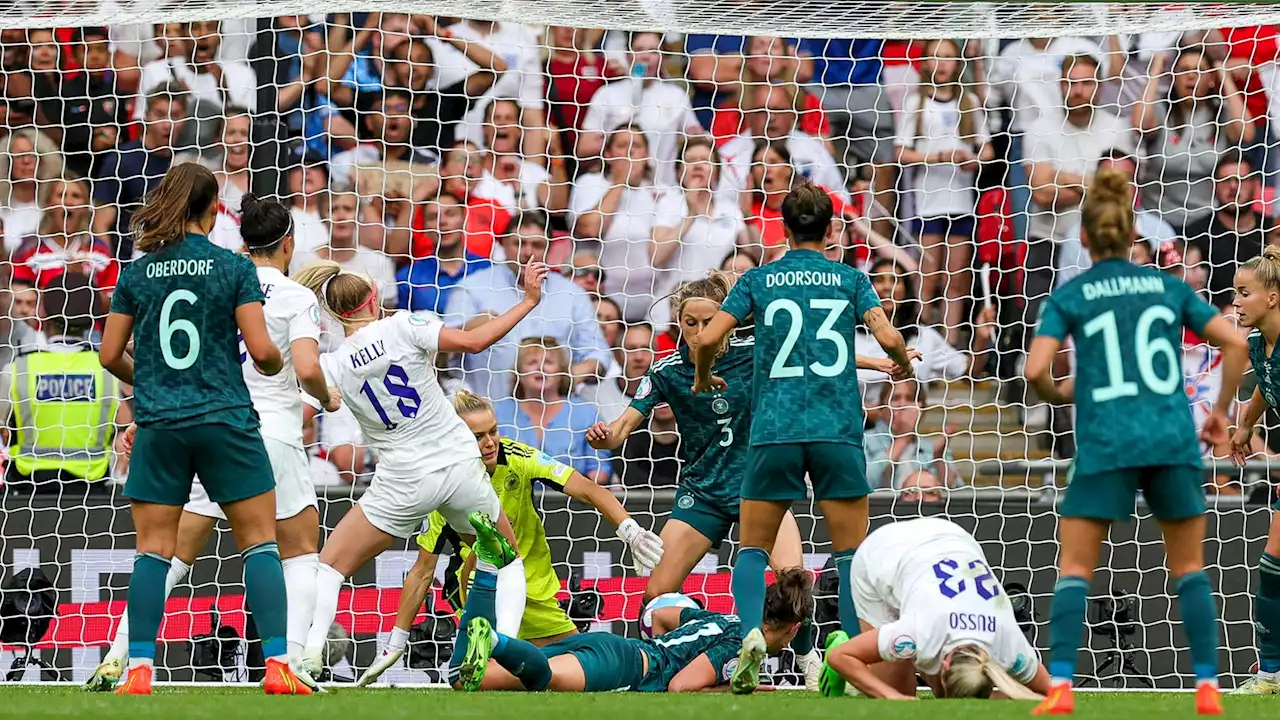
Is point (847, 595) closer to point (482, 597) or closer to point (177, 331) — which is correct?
point (482, 597)

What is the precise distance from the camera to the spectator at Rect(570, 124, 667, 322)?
9188 millimetres

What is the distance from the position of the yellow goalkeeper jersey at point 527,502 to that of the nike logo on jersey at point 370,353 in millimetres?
891

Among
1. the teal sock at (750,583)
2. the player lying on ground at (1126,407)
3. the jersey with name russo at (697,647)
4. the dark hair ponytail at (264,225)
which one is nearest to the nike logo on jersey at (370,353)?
the dark hair ponytail at (264,225)

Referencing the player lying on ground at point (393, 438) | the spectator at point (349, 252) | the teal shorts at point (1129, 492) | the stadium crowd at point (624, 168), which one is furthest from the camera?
the spectator at point (349, 252)

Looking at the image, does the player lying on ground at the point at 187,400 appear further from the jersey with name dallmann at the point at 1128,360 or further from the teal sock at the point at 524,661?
the jersey with name dallmann at the point at 1128,360

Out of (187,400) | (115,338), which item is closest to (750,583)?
(187,400)

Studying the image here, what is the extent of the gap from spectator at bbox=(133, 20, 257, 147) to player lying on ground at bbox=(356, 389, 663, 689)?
121 inches

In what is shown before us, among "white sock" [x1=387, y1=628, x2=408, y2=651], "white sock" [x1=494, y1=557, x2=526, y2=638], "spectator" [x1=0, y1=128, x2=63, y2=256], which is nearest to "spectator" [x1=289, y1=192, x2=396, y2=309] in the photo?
"spectator" [x1=0, y1=128, x2=63, y2=256]

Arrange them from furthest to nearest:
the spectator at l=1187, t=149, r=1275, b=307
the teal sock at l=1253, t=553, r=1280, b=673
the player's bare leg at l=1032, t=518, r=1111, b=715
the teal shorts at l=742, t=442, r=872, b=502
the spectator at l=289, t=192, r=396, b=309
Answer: the spectator at l=289, t=192, r=396, b=309 < the spectator at l=1187, t=149, r=1275, b=307 < the teal sock at l=1253, t=553, r=1280, b=673 < the teal shorts at l=742, t=442, r=872, b=502 < the player's bare leg at l=1032, t=518, r=1111, b=715

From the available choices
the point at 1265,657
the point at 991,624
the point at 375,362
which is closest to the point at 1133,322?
the point at 991,624

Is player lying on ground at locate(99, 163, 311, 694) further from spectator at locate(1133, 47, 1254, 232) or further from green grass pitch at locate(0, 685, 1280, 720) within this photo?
spectator at locate(1133, 47, 1254, 232)

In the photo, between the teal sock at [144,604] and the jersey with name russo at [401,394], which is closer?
the teal sock at [144,604]

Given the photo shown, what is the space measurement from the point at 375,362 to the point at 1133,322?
307 cm

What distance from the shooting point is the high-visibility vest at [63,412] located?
27.0ft
